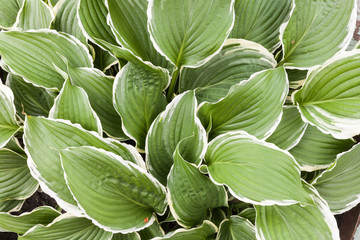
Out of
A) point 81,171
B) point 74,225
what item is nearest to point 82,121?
point 81,171

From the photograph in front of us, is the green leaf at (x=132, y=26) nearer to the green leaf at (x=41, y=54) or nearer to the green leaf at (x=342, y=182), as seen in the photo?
the green leaf at (x=41, y=54)

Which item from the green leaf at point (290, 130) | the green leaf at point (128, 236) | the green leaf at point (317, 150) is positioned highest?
the green leaf at point (290, 130)

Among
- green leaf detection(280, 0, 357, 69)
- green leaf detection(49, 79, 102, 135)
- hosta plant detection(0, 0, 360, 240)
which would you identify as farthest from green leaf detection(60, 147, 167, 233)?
green leaf detection(280, 0, 357, 69)

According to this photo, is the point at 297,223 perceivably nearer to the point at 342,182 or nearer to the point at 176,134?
the point at 342,182

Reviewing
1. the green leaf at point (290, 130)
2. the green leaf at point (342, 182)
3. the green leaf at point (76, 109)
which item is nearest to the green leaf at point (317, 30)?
the green leaf at point (290, 130)

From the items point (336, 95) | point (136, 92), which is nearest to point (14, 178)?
point (136, 92)

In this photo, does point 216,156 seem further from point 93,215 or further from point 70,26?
point 70,26
